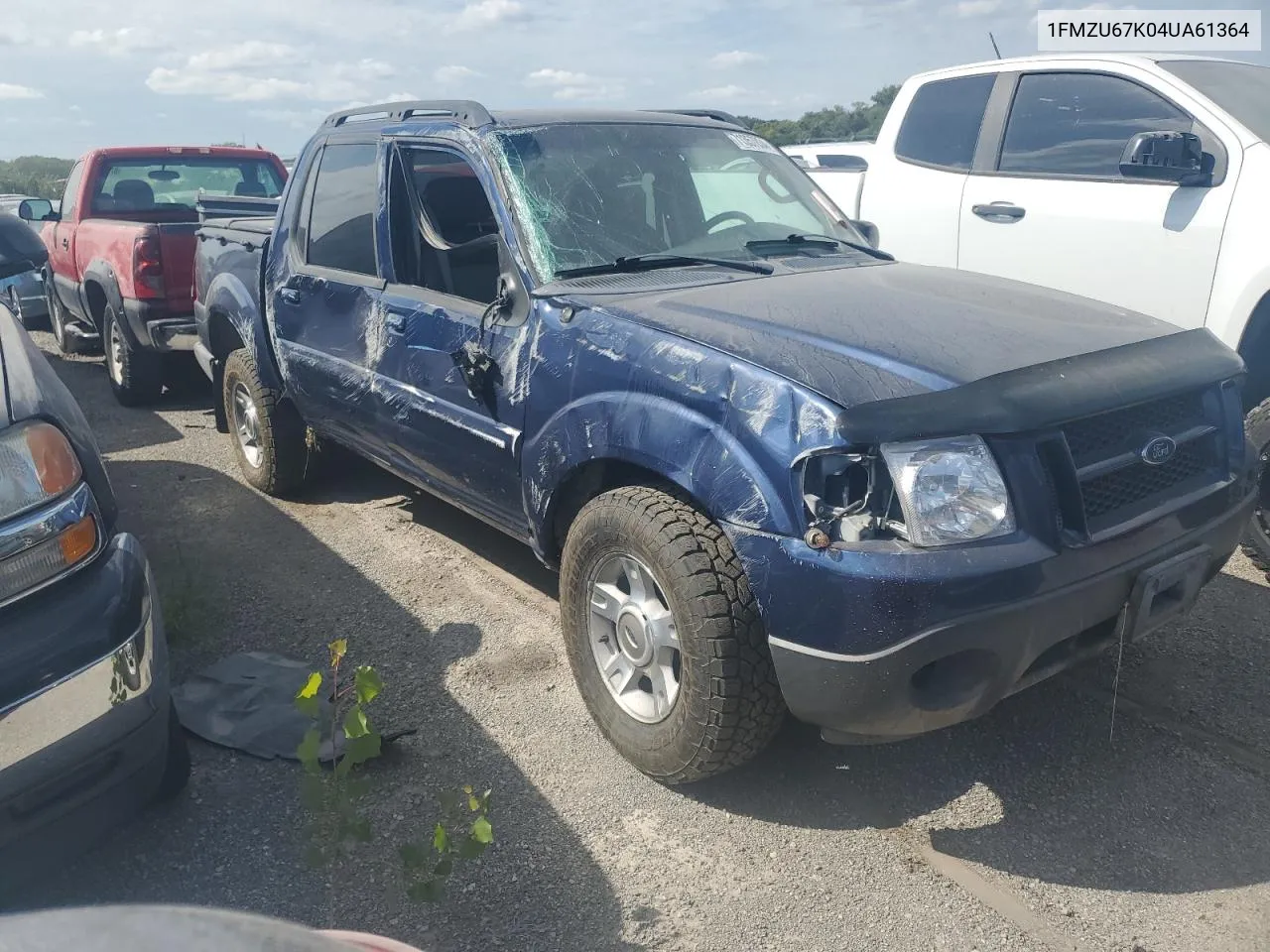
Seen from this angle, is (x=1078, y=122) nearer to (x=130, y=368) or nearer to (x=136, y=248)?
(x=136, y=248)

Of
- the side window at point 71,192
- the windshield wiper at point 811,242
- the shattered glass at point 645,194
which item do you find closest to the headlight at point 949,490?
the shattered glass at point 645,194

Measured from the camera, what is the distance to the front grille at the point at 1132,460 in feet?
8.46

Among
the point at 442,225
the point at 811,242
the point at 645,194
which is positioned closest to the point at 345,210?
the point at 442,225

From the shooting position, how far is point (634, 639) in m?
2.98

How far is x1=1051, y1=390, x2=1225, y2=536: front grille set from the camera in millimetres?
2580

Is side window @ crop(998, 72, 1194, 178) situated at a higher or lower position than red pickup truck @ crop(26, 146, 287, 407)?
higher

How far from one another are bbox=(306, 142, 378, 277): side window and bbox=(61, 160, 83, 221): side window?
16.2 feet

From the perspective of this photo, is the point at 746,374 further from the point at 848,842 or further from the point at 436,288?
the point at 436,288

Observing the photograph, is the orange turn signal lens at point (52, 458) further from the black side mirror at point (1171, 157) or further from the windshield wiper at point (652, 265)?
the black side mirror at point (1171, 157)

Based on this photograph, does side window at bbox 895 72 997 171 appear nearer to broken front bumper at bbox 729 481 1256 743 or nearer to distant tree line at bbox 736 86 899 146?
broken front bumper at bbox 729 481 1256 743

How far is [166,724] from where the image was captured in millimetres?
2490

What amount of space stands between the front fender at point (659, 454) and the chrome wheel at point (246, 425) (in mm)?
2607

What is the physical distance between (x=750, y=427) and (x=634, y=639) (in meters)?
0.77

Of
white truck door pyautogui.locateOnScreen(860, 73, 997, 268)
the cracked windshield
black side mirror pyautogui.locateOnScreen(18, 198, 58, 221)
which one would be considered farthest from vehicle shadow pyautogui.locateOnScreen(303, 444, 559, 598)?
black side mirror pyautogui.locateOnScreen(18, 198, 58, 221)
